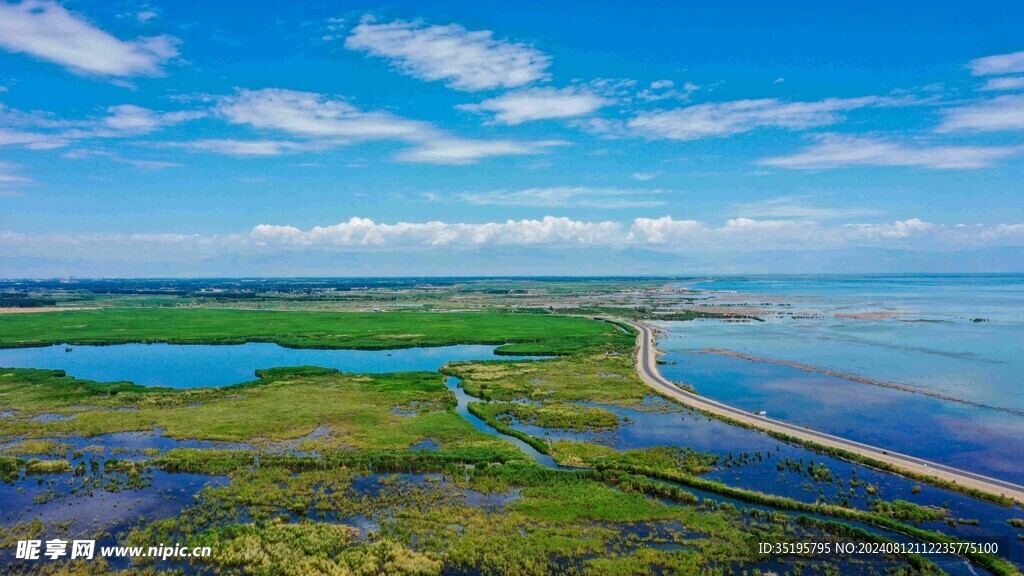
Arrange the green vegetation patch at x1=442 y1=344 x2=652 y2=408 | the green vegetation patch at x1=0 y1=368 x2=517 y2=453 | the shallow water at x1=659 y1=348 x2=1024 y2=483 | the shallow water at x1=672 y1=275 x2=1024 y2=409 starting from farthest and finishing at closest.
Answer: the shallow water at x1=672 y1=275 x2=1024 y2=409
the green vegetation patch at x1=442 y1=344 x2=652 y2=408
the green vegetation patch at x1=0 y1=368 x2=517 y2=453
the shallow water at x1=659 y1=348 x2=1024 y2=483

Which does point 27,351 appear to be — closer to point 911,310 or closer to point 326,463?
point 326,463

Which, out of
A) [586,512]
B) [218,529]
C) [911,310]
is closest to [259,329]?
[218,529]

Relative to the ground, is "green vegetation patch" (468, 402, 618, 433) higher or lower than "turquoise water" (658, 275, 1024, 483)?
lower

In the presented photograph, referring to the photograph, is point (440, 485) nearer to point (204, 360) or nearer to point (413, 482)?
point (413, 482)

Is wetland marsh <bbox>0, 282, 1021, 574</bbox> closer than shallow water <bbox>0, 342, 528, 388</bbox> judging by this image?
Yes

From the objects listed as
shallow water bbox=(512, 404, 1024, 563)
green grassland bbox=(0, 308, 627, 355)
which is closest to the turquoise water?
shallow water bbox=(512, 404, 1024, 563)

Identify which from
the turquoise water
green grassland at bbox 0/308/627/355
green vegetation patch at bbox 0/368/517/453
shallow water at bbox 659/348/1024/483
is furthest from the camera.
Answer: green grassland at bbox 0/308/627/355

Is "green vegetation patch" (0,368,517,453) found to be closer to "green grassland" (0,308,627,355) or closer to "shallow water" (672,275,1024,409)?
"green grassland" (0,308,627,355)

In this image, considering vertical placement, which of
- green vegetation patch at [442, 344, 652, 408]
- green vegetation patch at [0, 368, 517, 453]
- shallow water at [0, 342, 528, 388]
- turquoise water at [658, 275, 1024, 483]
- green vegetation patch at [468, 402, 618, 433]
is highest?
turquoise water at [658, 275, 1024, 483]
